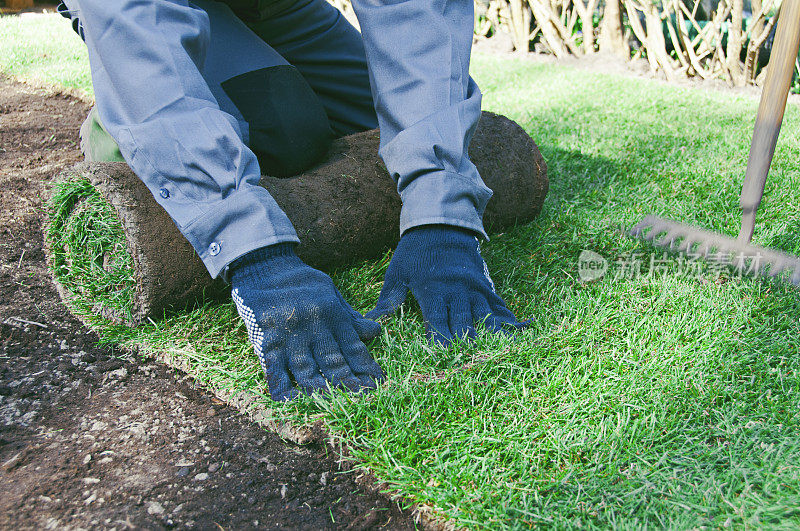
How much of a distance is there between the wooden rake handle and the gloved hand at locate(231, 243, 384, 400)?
55.9 inches

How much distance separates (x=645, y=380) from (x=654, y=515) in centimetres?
41

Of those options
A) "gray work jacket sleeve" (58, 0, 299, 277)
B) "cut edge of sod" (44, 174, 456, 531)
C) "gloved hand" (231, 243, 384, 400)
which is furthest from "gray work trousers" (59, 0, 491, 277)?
"cut edge of sod" (44, 174, 456, 531)

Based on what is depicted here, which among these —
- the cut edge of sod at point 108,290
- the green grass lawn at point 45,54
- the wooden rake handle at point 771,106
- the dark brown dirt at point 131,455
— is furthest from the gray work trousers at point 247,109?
the green grass lawn at point 45,54

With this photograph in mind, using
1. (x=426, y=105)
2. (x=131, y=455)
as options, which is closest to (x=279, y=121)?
(x=426, y=105)

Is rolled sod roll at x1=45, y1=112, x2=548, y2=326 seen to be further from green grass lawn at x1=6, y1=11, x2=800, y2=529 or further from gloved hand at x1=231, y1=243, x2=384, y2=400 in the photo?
gloved hand at x1=231, y1=243, x2=384, y2=400

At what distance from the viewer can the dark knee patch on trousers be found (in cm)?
217

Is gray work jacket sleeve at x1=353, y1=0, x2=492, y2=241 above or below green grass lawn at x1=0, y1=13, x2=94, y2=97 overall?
above

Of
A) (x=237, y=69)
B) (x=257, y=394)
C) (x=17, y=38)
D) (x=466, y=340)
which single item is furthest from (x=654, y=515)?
(x=17, y=38)

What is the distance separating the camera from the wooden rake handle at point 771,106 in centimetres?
193

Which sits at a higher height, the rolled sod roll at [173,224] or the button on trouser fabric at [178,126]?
the button on trouser fabric at [178,126]

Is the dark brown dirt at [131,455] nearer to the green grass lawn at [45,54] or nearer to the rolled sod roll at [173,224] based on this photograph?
the rolled sod roll at [173,224]

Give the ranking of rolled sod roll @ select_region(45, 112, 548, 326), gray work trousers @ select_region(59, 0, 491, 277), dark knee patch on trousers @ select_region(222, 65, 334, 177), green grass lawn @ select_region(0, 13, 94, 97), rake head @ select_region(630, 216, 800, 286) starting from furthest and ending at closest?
green grass lawn @ select_region(0, 13, 94, 97) → dark knee patch on trousers @ select_region(222, 65, 334, 177) → rake head @ select_region(630, 216, 800, 286) → rolled sod roll @ select_region(45, 112, 548, 326) → gray work trousers @ select_region(59, 0, 491, 277)

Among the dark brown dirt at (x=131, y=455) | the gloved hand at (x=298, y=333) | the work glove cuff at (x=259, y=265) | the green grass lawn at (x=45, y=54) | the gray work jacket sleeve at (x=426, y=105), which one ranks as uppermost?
the gray work jacket sleeve at (x=426, y=105)

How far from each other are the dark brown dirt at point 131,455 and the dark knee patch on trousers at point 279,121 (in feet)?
2.84
